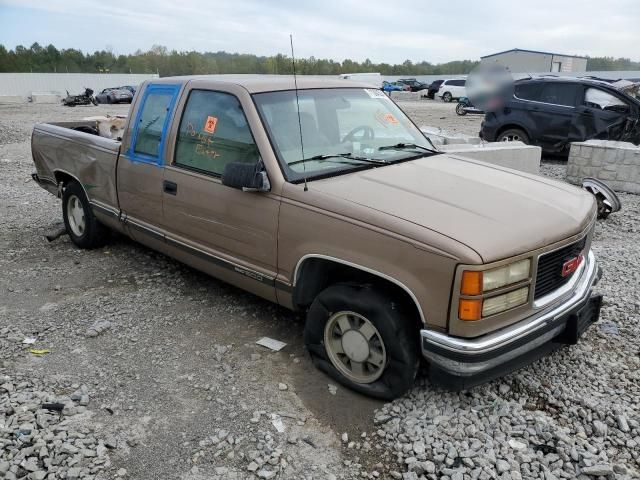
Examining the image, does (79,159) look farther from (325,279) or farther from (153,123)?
(325,279)

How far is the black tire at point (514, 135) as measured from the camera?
1160cm

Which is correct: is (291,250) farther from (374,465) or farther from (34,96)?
(34,96)

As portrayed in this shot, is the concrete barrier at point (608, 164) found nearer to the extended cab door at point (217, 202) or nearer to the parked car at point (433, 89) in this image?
the extended cab door at point (217, 202)

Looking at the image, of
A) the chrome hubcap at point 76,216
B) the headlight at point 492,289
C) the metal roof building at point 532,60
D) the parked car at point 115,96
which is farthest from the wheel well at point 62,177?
the parked car at point 115,96

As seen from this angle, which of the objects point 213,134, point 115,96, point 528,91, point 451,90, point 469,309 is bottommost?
point 469,309

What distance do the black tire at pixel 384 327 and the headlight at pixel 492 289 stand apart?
0.41 metres

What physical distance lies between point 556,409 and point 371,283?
1.34 metres

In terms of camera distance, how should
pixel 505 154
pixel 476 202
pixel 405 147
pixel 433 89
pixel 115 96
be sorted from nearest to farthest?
1. pixel 476 202
2. pixel 405 147
3. pixel 505 154
4. pixel 115 96
5. pixel 433 89

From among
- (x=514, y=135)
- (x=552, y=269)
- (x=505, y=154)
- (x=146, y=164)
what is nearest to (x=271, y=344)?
(x=146, y=164)

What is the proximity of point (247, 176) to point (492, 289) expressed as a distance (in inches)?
65.0

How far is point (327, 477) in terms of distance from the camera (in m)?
2.73

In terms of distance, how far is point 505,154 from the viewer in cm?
832

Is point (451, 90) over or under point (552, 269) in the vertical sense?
over

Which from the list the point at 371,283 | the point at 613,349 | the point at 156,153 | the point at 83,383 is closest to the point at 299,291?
the point at 371,283
